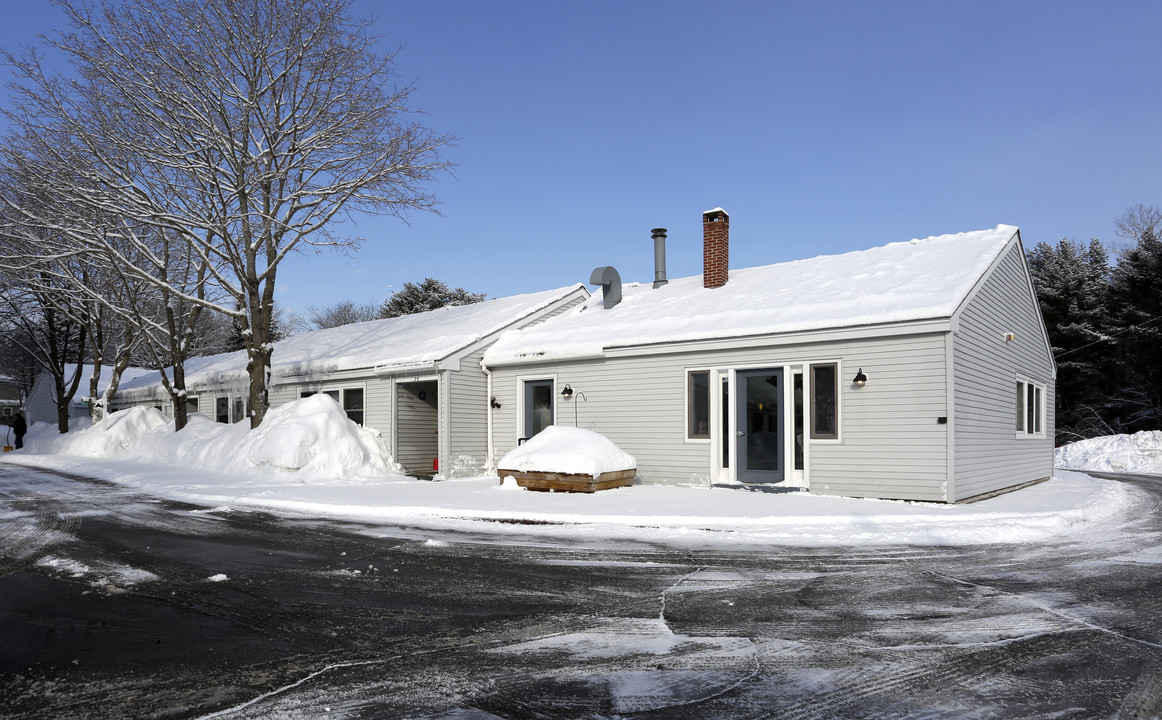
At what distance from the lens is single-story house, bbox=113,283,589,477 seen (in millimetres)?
16094

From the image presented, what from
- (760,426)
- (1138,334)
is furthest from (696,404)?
(1138,334)

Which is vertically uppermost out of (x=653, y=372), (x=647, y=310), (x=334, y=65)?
(x=334, y=65)

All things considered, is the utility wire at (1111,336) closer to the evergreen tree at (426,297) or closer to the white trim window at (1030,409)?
the white trim window at (1030,409)

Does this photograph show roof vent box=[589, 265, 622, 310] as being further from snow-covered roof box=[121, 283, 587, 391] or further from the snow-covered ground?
the snow-covered ground

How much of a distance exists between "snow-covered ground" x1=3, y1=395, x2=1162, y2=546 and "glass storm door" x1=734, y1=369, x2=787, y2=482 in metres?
0.44

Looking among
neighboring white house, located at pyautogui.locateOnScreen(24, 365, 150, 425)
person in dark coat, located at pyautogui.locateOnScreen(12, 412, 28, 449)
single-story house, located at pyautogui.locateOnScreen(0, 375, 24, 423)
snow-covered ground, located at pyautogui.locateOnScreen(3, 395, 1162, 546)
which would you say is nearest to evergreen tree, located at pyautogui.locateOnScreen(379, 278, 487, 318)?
neighboring white house, located at pyautogui.locateOnScreen(24, 365, 150, 425)

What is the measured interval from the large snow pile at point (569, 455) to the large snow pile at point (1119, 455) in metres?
17.7

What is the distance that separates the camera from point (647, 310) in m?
16.6

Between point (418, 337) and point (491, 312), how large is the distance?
2.23m

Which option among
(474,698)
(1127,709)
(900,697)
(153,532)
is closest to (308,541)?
(153,532)

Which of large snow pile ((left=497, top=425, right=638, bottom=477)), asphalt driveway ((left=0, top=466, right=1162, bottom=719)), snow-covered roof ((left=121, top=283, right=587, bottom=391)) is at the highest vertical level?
snow-covered roof ((left=121, top=283, right=587, bottom=391))

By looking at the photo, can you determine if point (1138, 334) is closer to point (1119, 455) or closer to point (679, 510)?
point (1119, 455)

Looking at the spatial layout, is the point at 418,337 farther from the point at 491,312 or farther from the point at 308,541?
the point at 308,541

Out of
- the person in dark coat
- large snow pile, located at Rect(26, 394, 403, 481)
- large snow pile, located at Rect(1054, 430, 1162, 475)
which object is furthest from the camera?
the person in dark coat
